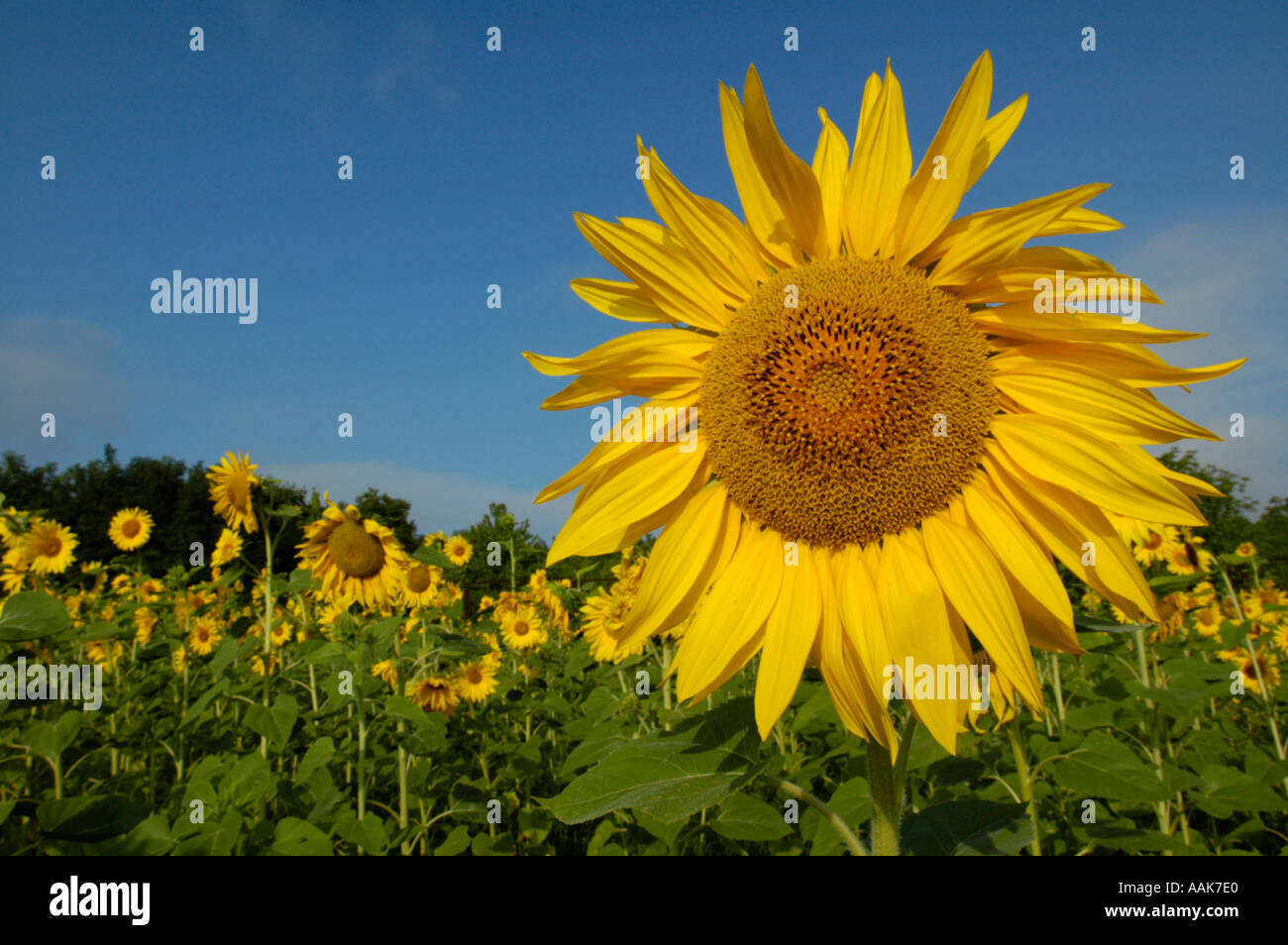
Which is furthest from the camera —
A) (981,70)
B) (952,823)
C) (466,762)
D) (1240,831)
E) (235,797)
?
(466,762)

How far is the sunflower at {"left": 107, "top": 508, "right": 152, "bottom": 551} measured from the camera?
1081 cm

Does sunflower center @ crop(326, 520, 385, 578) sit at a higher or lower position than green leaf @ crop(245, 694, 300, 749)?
higher

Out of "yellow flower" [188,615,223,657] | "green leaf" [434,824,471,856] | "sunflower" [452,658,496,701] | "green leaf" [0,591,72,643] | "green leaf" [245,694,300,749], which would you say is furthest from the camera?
"yellow flower" [188,615,223,657]

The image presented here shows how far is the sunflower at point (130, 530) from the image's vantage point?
10.8 meters

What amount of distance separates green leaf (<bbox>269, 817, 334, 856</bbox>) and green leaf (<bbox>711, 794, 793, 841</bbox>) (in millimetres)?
1725

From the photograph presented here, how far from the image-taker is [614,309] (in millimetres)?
1775

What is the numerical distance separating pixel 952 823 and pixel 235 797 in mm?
3127

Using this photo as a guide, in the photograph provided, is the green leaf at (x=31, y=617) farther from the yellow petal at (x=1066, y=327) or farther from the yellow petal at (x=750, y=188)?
the yellow petal at (x=1066, y=327)

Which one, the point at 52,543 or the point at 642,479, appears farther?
the point at 52,543

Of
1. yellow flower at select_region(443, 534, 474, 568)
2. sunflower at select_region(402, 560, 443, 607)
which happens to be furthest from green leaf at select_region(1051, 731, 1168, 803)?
yellow flower at select_region(443, 534, 474, 568)

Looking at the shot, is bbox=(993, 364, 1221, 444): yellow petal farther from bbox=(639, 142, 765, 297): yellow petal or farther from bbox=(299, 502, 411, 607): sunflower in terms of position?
bbox=(299, 502, 411, 607): sunflower
